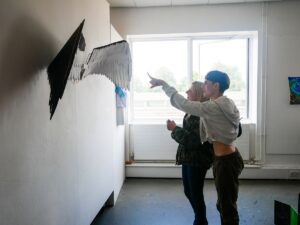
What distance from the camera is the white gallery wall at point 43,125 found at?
123 cm

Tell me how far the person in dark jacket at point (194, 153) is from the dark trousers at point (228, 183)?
0.26m

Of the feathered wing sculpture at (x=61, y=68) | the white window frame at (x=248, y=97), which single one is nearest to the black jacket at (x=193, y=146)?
the feathered wing sculpture at (x=61, y=68)

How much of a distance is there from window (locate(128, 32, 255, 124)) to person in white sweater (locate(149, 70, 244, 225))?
7.60ft

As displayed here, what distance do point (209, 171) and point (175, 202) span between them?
1.04 meters

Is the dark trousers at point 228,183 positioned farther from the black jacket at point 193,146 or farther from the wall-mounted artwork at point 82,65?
the wall-mounted artwork at point 82,65

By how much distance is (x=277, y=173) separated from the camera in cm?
403

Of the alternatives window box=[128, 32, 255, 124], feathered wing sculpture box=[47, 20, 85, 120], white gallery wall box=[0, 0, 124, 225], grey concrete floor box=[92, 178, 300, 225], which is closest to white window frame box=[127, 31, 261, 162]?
window box=[128, 32, 255, 124]

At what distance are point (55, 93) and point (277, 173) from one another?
363cm

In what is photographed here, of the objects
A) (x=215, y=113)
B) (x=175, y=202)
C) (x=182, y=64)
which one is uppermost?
(x=182, y=64)

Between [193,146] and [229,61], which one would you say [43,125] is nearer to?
[193,146]

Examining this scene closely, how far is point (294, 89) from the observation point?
3.93 meters

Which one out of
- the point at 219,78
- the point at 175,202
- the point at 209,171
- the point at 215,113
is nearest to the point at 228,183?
the point at 215,113

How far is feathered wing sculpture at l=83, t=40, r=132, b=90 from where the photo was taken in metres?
1.79

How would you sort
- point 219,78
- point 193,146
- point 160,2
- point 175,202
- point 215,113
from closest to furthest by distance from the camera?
1. point 215,113
2. point 219,78
3. point 193,146
4. point 175,202
5. point 160,2
